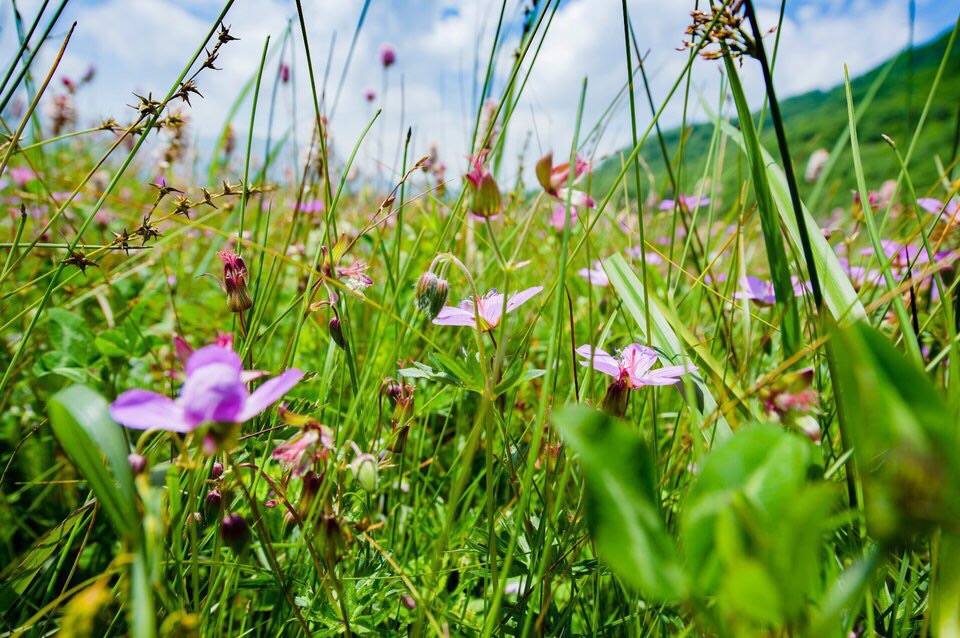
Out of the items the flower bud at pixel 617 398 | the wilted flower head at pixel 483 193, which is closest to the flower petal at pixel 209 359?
the wilted flower head at pixel 483 193

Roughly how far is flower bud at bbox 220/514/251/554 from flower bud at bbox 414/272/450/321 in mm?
283

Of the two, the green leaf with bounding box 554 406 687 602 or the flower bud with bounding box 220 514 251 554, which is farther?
the flower bud with bounding box 220 514 251 554

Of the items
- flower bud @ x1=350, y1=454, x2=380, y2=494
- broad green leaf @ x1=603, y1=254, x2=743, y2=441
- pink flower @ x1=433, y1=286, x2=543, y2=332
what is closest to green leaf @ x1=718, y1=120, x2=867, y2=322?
broad green leaf @ x1=603, y1=254, x2=743, y2=441

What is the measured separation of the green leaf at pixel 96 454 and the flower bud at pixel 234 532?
0.63ft

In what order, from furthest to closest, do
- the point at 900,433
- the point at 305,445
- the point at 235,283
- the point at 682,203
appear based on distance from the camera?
1. the point at 682,203
2. the point at 235,283
3. the point at 305,445
4. the point at 900,433

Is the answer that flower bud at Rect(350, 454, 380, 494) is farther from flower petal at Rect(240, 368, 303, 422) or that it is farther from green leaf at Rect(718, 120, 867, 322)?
green leaf at Rect(718, 120, 867, 322)

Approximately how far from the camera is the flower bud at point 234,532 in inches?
20.5

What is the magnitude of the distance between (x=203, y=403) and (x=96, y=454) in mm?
64

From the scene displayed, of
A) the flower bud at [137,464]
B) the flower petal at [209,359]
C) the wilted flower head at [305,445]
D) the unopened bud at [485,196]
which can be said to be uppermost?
the unopened bud at [485,196]

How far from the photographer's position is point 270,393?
38 cm

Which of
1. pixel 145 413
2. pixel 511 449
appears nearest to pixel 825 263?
pixel 511 449

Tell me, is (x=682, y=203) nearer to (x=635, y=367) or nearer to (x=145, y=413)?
(x=635, y=367)

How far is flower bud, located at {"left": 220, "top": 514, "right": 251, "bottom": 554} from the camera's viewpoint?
520mm

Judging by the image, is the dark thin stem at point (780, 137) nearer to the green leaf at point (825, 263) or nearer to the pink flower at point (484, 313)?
the green leaf at point (825, 263)
